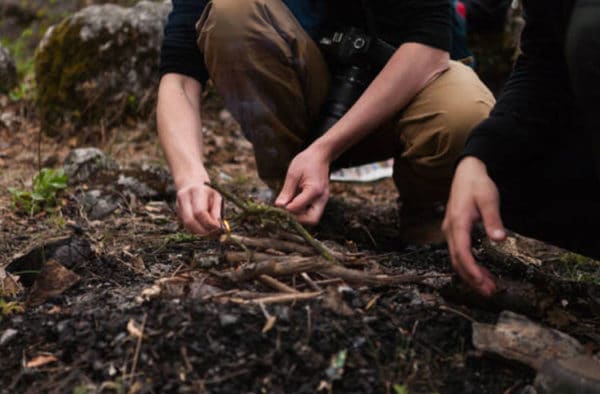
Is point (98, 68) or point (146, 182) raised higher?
point (98, 68)

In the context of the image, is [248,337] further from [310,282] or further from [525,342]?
[525,342]

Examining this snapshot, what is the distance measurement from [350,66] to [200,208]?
103 centimetres

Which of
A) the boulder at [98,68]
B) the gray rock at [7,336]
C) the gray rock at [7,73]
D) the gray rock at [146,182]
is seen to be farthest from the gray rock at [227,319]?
the gray rock at [7,73]

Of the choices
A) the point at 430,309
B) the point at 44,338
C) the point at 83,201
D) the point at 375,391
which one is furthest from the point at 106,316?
the point at 83,201

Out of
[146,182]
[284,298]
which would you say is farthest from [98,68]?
[284,298]

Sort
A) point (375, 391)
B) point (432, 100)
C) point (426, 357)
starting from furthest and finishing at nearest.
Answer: point (432, 100), point (426, 357), point (375, 391)

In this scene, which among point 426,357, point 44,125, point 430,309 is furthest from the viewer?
point 44,125

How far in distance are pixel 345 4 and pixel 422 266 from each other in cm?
109

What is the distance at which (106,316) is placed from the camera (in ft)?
6.07

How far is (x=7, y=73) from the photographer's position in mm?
5594

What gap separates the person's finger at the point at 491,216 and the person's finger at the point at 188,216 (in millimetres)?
850

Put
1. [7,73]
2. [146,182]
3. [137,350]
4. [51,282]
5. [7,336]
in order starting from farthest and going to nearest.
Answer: [7,73], [146,182], [51,282], [7,336], [137,350]

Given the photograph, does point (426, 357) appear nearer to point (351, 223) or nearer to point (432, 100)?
point (432, 100)

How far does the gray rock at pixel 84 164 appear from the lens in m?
3.88
